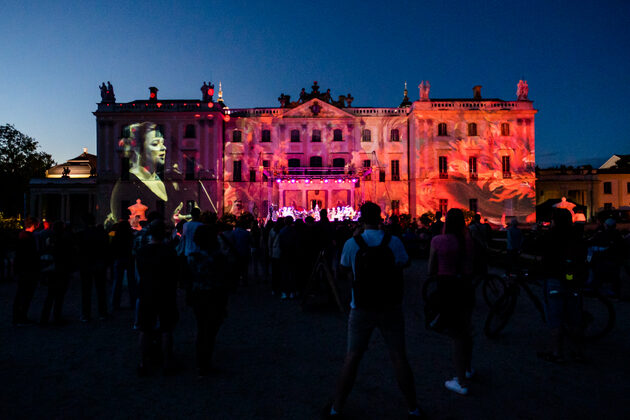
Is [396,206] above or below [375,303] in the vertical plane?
above

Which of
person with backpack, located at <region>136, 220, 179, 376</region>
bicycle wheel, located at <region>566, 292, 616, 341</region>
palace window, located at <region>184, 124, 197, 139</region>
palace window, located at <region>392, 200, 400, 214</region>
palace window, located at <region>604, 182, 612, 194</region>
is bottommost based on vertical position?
bicycle wheel, located at <region>566, 292, 616, 341</region>

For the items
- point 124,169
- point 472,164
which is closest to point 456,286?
point 472,164

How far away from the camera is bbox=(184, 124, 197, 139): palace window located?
37.6 metres

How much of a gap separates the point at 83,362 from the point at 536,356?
6157mm

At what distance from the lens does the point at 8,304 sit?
349 inches

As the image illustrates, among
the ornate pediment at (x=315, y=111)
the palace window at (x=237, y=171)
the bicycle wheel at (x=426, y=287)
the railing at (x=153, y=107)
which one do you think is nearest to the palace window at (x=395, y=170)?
the ornate pediment at (x=315, y=111)

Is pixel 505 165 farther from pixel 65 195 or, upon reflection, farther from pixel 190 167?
pixel 65 195

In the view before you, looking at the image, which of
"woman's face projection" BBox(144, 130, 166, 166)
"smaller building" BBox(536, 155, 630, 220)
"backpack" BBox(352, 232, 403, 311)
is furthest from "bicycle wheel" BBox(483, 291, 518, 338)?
"smaller building" BBox(536, 155, 630, 220)

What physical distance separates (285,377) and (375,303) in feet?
6.48

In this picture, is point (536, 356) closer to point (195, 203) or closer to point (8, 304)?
point (8, 304)

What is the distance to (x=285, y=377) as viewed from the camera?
4652mm

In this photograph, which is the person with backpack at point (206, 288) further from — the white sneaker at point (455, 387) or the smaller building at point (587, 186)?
the smaller building at point (587, 186)

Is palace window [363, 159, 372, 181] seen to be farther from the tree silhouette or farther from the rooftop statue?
the tree silhouette

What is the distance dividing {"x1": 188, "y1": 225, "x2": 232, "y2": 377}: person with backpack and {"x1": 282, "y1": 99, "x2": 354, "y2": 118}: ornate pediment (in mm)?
34738
